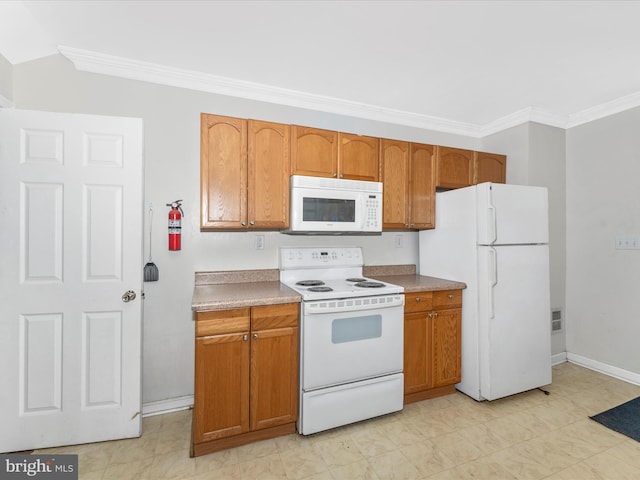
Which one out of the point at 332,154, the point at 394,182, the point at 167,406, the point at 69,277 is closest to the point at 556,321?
the point at 394,182

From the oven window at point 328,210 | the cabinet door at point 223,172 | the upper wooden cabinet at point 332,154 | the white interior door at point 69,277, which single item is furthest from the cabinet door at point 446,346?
the white interior door at point 69,277

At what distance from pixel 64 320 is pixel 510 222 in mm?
3332

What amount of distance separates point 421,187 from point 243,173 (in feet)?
5.38

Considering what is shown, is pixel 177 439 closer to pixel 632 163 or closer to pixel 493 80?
pixel 493 80

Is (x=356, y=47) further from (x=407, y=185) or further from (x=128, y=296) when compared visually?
(x=128, y=296)

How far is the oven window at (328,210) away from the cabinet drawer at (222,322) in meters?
0.86

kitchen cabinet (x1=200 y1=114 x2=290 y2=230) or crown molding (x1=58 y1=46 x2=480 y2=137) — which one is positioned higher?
crown molding (x1=58 y1=46 x2=480 y2=137)

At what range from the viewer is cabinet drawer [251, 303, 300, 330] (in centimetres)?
204

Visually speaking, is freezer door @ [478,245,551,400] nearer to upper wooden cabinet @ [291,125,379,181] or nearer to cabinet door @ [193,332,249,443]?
upper wooden cabinet @ [291,125,379,181]

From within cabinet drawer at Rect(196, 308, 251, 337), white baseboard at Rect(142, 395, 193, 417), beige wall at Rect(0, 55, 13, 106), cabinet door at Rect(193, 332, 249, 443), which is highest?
beige wall at Rect(0, 55, 13, 106)

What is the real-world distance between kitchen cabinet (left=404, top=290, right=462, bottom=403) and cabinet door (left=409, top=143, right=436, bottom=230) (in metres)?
0.70

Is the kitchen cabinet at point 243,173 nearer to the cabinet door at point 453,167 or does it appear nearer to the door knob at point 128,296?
the door knob at point 128,296

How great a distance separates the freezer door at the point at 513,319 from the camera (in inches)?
99.7

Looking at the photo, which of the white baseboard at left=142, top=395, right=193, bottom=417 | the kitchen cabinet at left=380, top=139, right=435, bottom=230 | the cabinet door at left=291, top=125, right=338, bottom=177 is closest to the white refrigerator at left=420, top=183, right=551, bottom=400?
the kitchen cabinet at left=380, top=139, right=435, bottom=230
